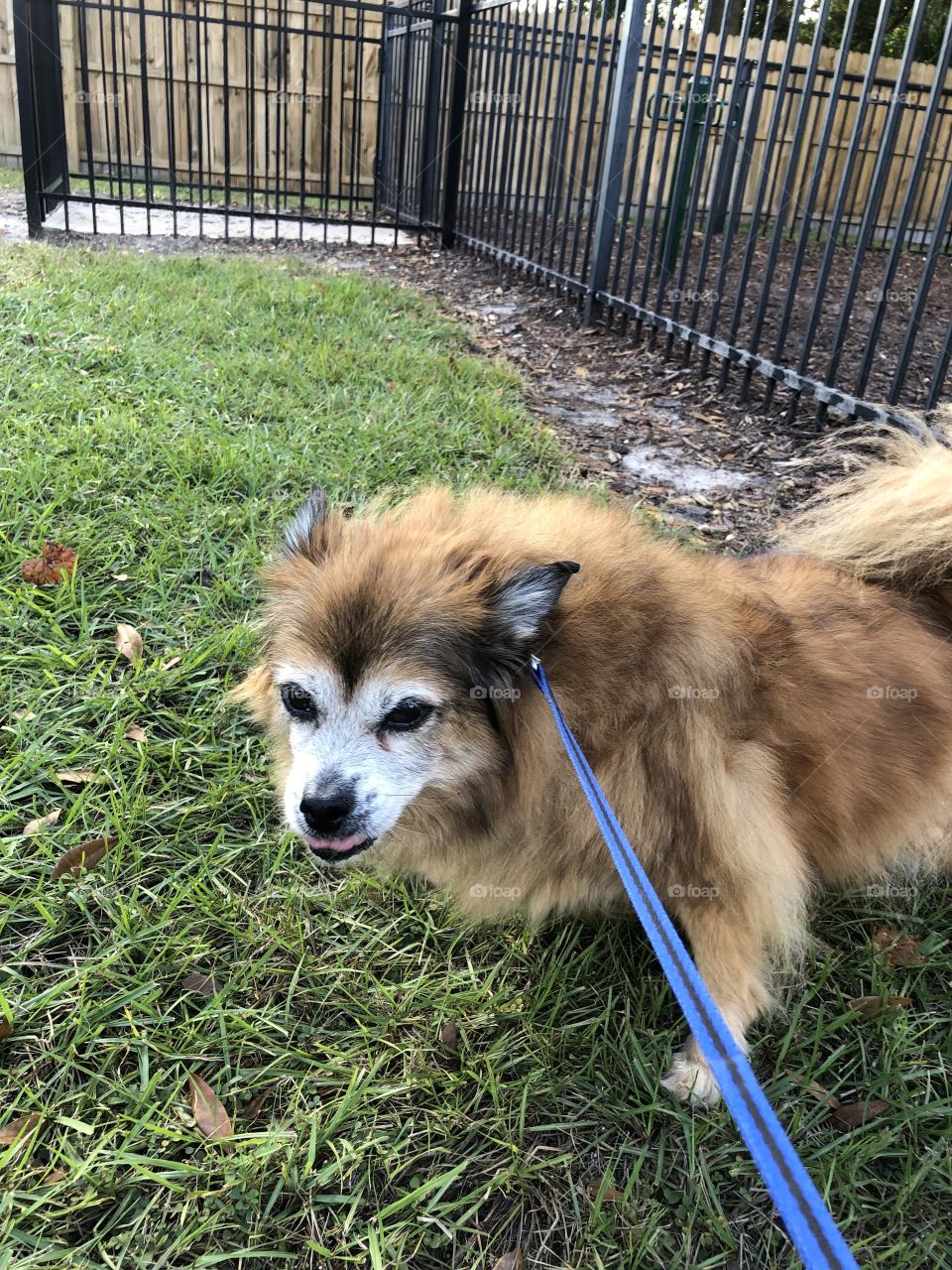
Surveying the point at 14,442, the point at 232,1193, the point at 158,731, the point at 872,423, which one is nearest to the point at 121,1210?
the point at 232,1193

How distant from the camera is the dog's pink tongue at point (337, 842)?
1.76 metres

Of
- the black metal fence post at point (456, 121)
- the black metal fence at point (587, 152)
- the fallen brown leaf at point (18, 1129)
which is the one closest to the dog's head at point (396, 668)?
the fallen brown leaf at point (18, 1129)

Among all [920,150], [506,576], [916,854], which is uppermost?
[920,150]

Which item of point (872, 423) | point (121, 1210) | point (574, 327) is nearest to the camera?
point (121, 1210)

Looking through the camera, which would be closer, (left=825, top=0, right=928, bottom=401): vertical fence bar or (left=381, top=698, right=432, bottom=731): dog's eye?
(left=381, top=698, right=432, bottom=731): dog's eye

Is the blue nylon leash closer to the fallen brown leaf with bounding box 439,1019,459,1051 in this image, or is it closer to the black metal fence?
the fallen brown leaf with bounding box 439,1019,459,1051

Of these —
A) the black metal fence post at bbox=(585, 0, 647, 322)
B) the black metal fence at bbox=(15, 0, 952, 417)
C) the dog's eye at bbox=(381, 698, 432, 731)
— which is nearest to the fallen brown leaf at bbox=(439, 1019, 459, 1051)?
the dog's eye at bbox=(381, 698, 432, 731)

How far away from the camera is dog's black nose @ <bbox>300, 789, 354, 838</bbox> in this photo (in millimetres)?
1695

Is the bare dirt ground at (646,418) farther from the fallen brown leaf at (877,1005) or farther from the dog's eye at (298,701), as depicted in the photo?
the dog's eye at (298,701)

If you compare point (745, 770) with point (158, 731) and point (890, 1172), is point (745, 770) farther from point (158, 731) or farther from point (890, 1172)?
point (158, 731)

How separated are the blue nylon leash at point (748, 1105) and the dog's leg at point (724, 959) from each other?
0.58m

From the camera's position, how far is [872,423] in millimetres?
4250

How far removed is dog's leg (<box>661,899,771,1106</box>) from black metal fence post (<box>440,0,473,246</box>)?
908 cm

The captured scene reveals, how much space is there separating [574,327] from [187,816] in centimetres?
573
